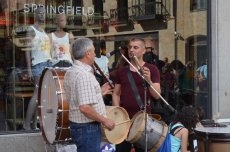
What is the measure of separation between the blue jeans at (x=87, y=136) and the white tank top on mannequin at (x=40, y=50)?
118 inches

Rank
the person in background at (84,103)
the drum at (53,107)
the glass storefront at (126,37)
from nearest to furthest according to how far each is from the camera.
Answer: the person in background at (84,103) → the drum at (53,107) → the glass storefront at (126,37)

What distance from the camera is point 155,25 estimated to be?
32.0ft

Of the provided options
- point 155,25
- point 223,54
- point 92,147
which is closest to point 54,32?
point 155,25

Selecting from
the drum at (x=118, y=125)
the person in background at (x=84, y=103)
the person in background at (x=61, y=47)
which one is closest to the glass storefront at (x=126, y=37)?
the person in background at (x=61, y=47)

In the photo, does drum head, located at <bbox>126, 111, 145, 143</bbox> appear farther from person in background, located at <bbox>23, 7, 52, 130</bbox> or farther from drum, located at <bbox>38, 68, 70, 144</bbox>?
person in background, located at <bbox>23, 7, 52, 130</bbox>

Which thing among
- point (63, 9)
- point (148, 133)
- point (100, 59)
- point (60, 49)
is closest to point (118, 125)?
point (148, 133)

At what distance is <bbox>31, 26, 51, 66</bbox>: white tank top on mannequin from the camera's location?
8312 mm

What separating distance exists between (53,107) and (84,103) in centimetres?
88

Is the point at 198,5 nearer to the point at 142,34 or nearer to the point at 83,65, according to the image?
the point at 142,34

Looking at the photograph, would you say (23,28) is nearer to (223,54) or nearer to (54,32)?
(54,32)

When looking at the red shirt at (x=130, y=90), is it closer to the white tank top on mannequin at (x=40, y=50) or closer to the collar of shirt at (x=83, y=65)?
the collar of shirt at (x=83, y=65)

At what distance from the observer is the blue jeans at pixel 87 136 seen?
17.8 ft

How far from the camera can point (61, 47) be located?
27.6ft

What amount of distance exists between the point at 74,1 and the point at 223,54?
262 centimetres
